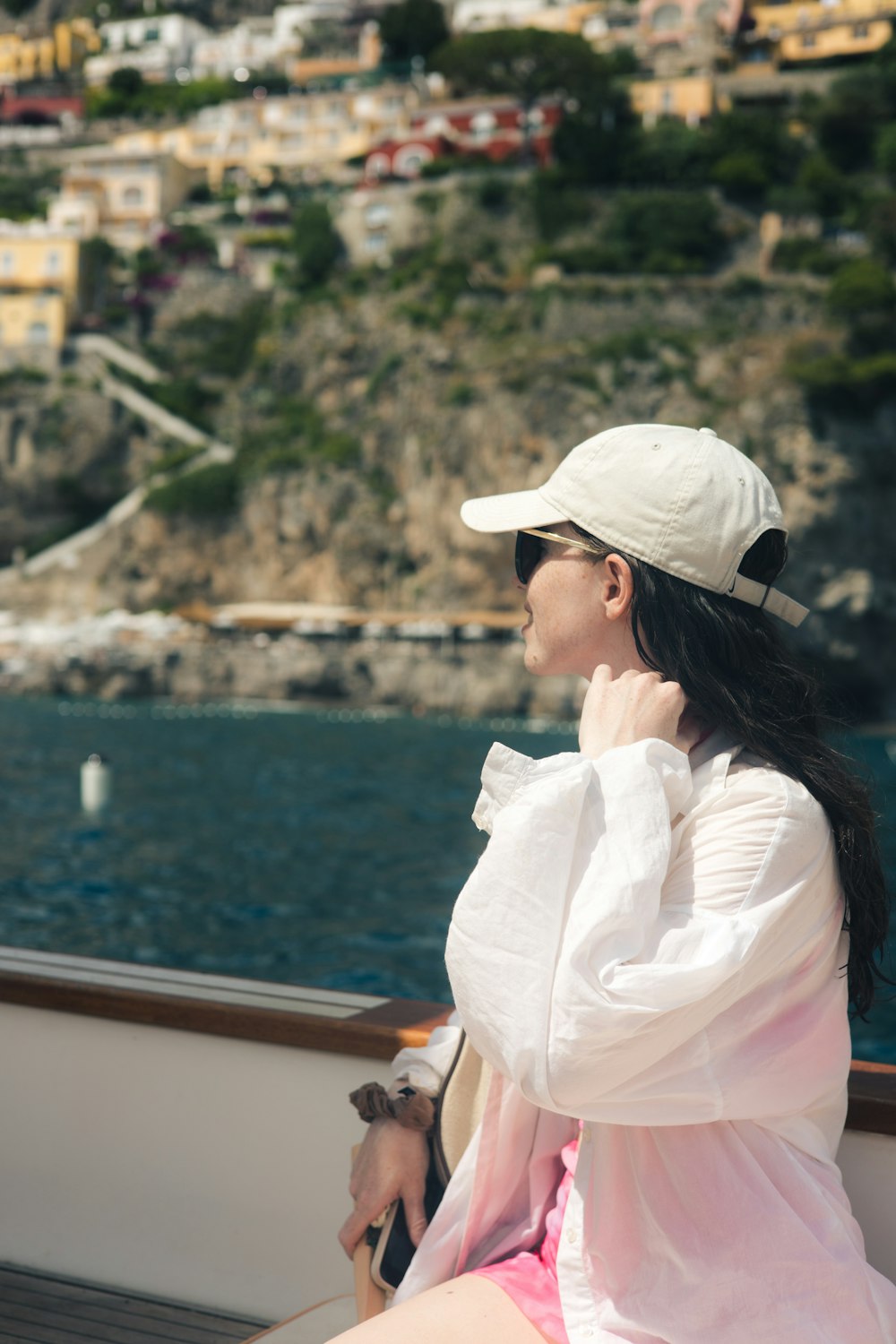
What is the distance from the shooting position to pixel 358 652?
33.4 m

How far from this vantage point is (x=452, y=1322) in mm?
1106

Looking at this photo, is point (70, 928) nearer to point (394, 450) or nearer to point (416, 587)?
point (416, 587)

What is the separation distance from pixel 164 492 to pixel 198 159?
846 inches

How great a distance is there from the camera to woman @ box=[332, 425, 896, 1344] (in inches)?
39.6

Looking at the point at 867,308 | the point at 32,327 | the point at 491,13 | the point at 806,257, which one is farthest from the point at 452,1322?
the point at 491,13

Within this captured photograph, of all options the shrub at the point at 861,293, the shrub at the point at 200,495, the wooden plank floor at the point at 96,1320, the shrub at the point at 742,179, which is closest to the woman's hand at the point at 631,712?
the wooden plank floor at the point at 96,1320

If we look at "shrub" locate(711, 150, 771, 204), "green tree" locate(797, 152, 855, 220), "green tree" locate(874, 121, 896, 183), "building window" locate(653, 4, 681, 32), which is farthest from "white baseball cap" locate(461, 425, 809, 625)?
"building window" locate(653, 4, 681, 32)

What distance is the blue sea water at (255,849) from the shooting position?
1025 cm

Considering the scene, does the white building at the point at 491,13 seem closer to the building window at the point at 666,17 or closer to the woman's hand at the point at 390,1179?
the building window at the point at 666,17

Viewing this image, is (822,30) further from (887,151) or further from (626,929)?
(626,929)

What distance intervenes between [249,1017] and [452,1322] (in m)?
0.65

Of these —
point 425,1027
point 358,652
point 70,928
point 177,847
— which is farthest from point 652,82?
point 425,1027

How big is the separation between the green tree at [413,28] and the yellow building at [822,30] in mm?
12731

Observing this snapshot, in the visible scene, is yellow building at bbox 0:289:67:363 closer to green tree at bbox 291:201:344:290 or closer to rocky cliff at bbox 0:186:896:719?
rocky cliff at bbox 0:186:896:719
